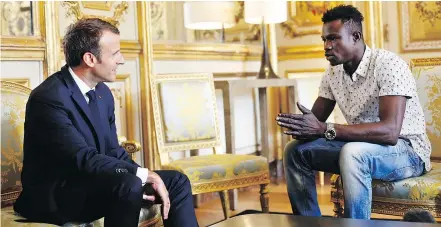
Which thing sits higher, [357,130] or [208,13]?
[208,13]

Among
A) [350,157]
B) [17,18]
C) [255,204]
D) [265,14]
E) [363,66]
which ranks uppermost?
[265,14]

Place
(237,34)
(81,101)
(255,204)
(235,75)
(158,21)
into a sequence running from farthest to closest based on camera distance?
(237,34) < (158,21) < (235,75) < (255,204) < (81,101)

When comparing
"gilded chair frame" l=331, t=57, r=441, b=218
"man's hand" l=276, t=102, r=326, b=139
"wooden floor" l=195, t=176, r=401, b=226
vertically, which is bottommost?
"wooden floor" l=195, t=176, r=401, b=226

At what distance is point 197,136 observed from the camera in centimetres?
333

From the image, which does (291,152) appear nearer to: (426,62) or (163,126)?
(426,62)

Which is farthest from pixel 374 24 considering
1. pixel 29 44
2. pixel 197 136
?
pixel 29 44

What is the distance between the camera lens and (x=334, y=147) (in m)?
2.39

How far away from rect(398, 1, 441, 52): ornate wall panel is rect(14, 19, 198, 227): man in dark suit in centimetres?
257

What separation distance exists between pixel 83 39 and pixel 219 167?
1.08 m

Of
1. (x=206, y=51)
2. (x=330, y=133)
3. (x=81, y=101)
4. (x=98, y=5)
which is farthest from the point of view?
(x=206, y=51)

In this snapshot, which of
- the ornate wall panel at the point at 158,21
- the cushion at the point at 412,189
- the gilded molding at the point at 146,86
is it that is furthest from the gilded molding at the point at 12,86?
the ornate wall panel at the point at 158,21

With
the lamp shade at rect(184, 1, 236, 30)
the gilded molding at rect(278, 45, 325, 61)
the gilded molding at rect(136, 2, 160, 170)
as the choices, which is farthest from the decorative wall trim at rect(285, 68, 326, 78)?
the gilded molding at rect(136, 2, 160, 170)

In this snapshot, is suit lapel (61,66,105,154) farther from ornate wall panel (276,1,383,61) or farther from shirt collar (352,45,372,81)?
ornate wall panel (276,1,383,61)

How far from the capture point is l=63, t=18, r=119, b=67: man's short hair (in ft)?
6.91
